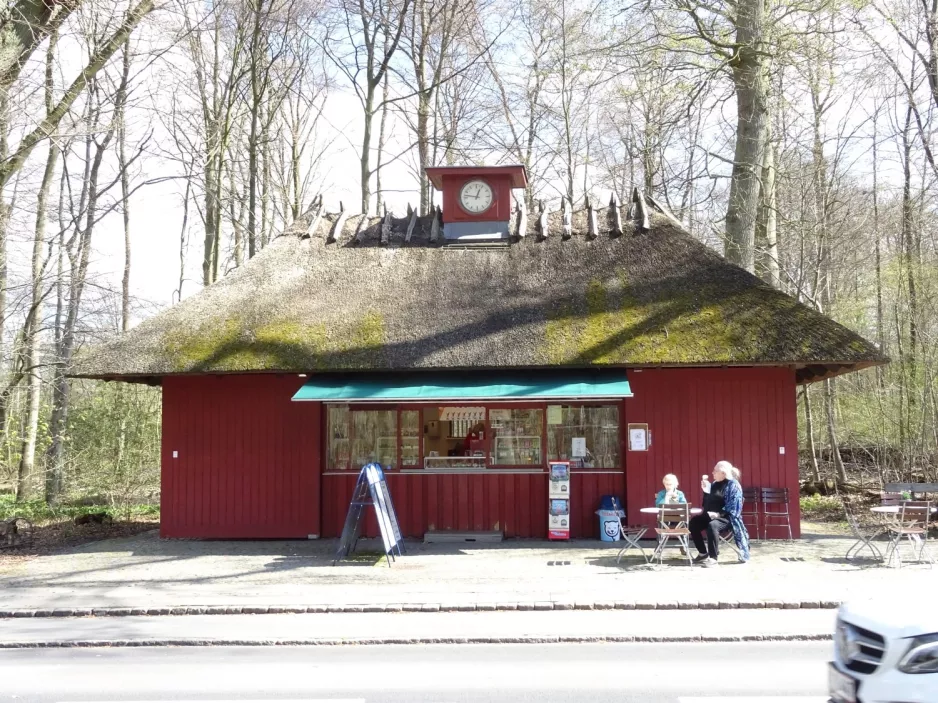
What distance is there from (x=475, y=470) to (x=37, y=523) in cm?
998

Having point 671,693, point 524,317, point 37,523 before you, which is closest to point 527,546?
point 524,317

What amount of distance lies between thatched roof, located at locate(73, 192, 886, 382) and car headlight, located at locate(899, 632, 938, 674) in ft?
30.6

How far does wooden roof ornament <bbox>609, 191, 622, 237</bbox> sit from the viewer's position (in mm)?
17219

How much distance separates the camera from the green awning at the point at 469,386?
44.7 ft

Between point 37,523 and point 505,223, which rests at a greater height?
point 505,223

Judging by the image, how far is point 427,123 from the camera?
88.7 feet

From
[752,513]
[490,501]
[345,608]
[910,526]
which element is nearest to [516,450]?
[490,501]

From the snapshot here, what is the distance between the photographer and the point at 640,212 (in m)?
17.7

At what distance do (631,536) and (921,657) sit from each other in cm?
925

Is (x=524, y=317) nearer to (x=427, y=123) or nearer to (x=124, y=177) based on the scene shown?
(x=427, y=123)

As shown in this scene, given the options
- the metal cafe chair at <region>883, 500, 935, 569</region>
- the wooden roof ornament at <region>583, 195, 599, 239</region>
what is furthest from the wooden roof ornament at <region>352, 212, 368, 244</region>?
the metal cafe chair at <region>883, 500, 935, 569</region>

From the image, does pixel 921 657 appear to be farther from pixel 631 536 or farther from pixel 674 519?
pixel 631 536

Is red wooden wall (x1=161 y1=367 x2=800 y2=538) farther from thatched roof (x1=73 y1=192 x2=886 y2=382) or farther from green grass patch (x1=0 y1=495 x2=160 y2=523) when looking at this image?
green grass patch (x1=0 y1=495 x2=160 y2=523)

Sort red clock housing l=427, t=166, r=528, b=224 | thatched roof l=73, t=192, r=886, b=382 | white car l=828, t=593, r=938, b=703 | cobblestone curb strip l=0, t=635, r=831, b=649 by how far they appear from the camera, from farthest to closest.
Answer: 1. red clock housing l=427, t=166, r=528, b=224
2. thatched roof l=73, t=192, r=886, b=382
3. cobblestone curb strip l=0, t=635, r=831, b=649
4. white car l=828, t=593, r=938, b=703
